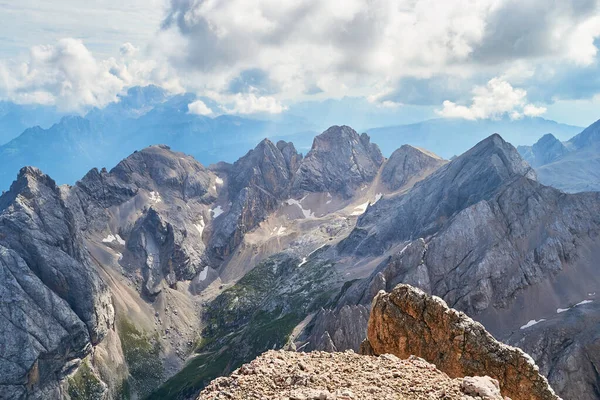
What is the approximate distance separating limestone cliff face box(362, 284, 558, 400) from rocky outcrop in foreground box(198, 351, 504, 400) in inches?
383

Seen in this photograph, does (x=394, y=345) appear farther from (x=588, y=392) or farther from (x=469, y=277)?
(x=469, y=277)

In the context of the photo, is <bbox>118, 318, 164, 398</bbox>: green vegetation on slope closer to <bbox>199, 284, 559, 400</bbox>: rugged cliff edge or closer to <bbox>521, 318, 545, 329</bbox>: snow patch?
<bbox>521, 318, 545, 329</bbox>: snow patch

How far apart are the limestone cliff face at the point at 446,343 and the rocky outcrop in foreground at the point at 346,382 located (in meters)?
9.72

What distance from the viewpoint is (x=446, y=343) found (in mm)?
34188

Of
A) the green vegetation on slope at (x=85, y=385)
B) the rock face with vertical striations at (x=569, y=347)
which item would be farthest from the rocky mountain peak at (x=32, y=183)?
the rock face with vertical striations at (x=569, y=347)

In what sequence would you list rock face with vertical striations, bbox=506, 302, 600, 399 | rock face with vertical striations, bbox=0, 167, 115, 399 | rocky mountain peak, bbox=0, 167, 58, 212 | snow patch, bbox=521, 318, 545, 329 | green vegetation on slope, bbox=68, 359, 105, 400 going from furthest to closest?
rocky mountain peak, bbox=0, 167, 58, 212 < green vegetation on slope, bbox=68, 359, 105, 400 < rock face with vertical striations, bbox=0, 167, 115, 399 < snow patch, bbox=521, 318, 545, 329 < rock face with vertical striations, bbox=506, 302, 600, 399

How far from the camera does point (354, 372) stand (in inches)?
886

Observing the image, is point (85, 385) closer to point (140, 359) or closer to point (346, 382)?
point (140, 359)

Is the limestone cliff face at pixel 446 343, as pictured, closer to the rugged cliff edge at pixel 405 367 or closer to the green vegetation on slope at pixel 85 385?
the rugged cliff edge at pixel 405 367

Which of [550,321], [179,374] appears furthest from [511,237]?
[179,374]

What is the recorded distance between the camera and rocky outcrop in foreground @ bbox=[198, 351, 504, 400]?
63.0 ft

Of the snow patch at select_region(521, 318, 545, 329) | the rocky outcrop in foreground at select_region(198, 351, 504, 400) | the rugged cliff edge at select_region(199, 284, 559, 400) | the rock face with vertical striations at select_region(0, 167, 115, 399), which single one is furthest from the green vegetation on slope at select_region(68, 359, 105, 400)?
the rocky outcrop in foreground at select_region(198, 351, 504, 400)

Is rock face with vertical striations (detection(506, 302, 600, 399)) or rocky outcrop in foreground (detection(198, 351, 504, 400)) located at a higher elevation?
rocky outcrop in foreground (detection(198, 351, 504, 400))

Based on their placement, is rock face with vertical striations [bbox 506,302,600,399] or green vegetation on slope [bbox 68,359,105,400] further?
green vegetation on slope [bbox 68,359,105,400]
